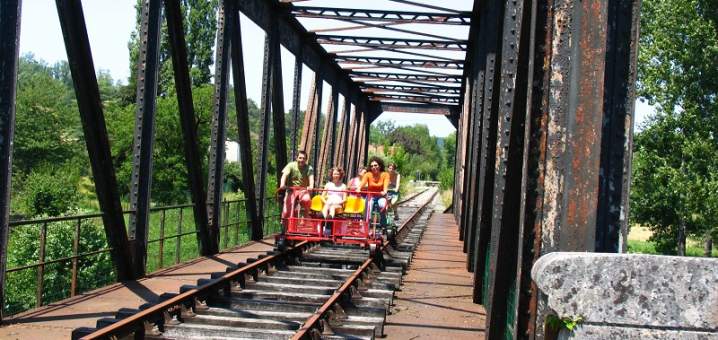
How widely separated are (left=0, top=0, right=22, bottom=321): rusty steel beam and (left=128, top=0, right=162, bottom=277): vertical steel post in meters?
2.93

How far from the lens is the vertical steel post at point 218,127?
43.8ft

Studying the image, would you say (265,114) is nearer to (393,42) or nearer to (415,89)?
(393,42)

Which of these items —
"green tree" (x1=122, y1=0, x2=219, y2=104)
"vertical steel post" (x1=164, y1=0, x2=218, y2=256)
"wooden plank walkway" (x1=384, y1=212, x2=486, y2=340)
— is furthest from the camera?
"green tree" (x1=122, y1=0, x2=219, y2=104)

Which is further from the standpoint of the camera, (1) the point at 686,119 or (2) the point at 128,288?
(1) the point at 686,119

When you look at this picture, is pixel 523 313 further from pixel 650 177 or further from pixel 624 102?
pixel 650 177

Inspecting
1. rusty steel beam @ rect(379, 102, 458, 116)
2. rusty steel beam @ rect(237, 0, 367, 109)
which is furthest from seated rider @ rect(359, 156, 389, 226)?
rusty steel beam @ rect(379, 102, 458, 116)

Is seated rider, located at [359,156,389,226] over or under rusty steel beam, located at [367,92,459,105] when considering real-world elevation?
under

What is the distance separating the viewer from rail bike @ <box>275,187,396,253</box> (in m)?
12.5

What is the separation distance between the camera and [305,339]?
634 cm

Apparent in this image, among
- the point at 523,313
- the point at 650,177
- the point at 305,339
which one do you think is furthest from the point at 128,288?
the point at 650,177

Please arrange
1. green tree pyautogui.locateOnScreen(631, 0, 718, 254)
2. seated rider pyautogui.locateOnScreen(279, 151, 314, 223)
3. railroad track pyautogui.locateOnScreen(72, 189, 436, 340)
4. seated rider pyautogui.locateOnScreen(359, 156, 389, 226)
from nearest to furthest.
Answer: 1. railroad track pyautogui.locateOnScreen(72, 189, 436, 340)
2. seated rider pyautogui.locateOnScreen(279, 151, 314, 223)
3. seated rider pyautogui.locateOnScreen(359, 156, 389, 226)
4. green tree pyautogui.locateOnScreen(631, 0, 718, 254)

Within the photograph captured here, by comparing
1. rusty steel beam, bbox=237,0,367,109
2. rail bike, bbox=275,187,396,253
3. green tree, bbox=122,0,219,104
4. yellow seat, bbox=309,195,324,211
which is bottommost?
rail bike, bbox=275,187,396,253

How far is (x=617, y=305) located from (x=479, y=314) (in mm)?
6140

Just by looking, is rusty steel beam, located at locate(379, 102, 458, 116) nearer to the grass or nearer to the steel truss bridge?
the grass
